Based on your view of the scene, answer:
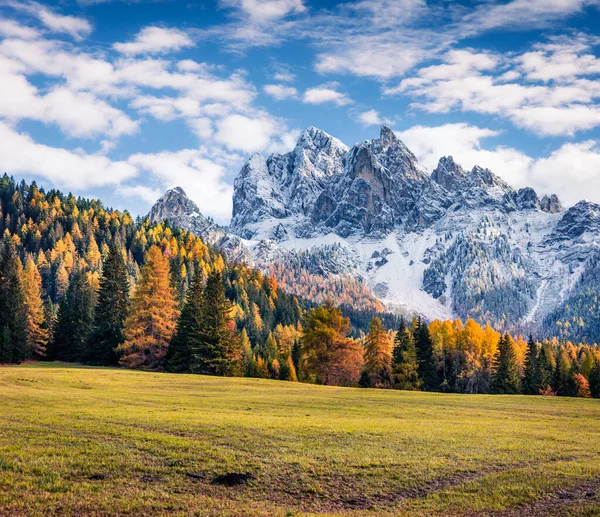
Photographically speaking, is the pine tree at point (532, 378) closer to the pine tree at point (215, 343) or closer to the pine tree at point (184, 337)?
the pine tree at point (215, 343)

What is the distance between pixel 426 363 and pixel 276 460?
244ft

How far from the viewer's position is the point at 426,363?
8819cm

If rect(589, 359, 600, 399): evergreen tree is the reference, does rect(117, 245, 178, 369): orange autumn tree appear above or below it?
above

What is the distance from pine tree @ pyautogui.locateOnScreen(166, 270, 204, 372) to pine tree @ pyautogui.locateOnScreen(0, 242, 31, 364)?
749 inches

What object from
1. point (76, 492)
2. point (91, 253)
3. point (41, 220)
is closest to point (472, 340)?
point (76, 492)

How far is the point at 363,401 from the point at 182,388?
638 inches

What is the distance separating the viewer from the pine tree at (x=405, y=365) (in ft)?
277

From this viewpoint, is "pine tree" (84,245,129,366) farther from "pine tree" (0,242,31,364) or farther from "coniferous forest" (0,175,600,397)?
"pine tree" (0,242,31,364)

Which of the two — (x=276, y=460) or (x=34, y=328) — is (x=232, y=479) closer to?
(x=276, y=460)

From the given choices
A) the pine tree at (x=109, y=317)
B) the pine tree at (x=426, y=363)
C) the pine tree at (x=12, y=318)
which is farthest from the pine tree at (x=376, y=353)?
the pine tree at (x=12, y=318)

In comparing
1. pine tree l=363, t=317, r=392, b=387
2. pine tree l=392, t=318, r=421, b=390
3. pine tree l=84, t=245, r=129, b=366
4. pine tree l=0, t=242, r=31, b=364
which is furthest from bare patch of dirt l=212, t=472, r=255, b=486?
pine tree l=392, t=318, r=421, b=390

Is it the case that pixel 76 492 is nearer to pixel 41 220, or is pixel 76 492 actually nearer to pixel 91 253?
pixel 91 253

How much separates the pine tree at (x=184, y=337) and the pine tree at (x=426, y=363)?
40.9 m

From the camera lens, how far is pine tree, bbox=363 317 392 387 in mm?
83438
